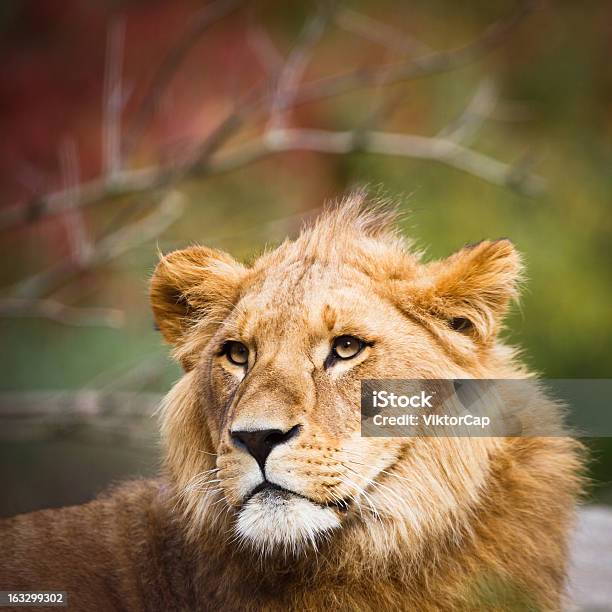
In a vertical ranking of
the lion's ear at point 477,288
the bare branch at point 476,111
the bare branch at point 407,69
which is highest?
the bare branch at point 476,111

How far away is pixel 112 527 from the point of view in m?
2.39

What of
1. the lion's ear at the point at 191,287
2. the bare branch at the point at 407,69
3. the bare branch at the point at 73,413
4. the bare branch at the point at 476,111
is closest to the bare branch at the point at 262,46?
the bare branch at the point at 407,69

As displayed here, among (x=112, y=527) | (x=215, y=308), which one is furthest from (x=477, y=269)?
(x=112, y=527)

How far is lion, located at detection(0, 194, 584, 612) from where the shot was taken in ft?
6.68

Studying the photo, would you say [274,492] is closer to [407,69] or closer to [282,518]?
[282,518]

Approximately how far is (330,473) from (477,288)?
1.56ft

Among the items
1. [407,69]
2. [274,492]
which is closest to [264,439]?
[274,492]

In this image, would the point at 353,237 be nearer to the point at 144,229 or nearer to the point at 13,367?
the point at 144,229

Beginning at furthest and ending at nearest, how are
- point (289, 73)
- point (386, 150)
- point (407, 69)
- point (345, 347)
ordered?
point (407, 69), point (386, 150), point (289, 73), point (345, 347)

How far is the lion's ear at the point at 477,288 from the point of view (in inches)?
86.2

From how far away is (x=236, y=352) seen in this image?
7.38 feet

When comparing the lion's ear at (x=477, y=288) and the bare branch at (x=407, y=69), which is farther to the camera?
the bare branch at (x=407, y=69)

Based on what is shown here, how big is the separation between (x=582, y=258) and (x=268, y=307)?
11.1 feet

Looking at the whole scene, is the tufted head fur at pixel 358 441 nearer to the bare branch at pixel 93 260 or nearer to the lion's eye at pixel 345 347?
the lion's eye at pixel 345 347
